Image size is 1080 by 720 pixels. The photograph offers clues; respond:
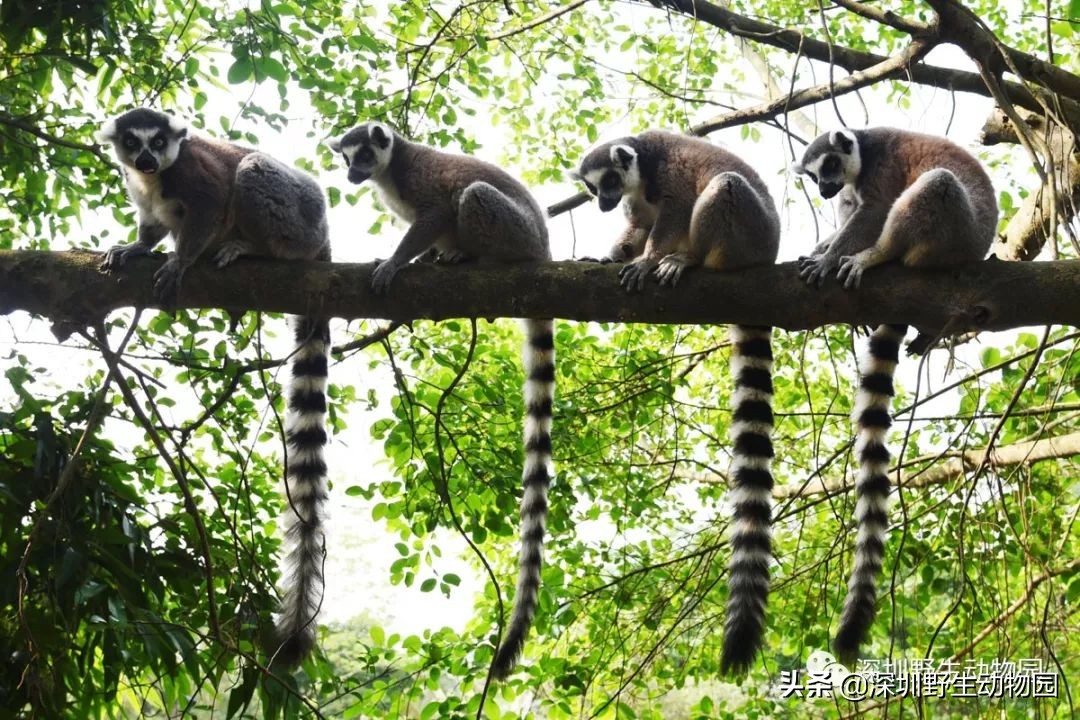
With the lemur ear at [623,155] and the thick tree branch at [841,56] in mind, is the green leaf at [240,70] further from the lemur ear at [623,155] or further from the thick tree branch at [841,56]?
the thick tree branch at [841,56]

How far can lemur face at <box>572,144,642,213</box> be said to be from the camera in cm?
730

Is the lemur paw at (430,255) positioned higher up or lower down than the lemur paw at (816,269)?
higher up

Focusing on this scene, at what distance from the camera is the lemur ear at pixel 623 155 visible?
7.29m

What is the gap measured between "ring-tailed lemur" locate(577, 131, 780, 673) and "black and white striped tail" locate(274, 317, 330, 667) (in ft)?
7.67

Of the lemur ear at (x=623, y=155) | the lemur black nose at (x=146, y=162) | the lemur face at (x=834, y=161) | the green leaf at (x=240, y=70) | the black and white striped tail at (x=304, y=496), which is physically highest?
the green leaf at (x=240, y=70)

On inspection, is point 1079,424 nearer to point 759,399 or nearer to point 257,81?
point 759,399

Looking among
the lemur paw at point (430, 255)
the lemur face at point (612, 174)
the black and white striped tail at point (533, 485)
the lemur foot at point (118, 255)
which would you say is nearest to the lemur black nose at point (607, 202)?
the lemur face at point (612, 174)

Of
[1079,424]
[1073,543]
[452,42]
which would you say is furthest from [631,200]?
[1073,543]

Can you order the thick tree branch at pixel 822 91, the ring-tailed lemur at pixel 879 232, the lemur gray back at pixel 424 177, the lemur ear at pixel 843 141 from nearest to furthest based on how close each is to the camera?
the ring-tailed lemur at pixel 879 232
the thick tree branch at pixel 822 91
the lemur ear at pixel 843 141
the lemur gray back at pixel 424 177

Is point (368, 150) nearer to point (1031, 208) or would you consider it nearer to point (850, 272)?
point (850, 272)

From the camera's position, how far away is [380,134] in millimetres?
7418

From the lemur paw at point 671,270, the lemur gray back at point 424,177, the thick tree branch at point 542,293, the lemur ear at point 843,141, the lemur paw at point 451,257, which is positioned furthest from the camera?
the lemur gray back at point 424,177

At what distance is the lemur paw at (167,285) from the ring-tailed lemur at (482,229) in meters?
1.16

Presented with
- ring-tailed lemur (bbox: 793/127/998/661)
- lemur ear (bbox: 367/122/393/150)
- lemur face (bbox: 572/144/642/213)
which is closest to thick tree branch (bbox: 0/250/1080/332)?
ring-tailed lemur (bbox: 793/127/998/661)
